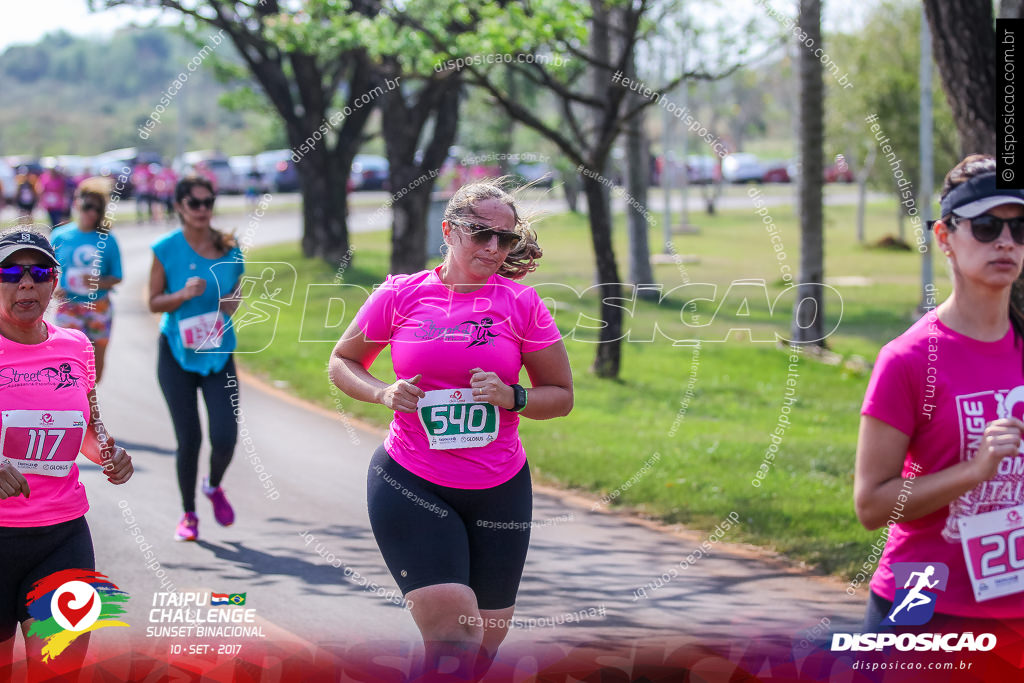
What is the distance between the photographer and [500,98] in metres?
11.8

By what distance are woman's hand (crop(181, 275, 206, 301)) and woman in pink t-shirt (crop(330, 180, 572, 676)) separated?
2696 millimetres

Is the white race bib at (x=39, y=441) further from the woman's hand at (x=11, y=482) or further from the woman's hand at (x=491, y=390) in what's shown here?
the woman's hand at (x=491, y=390)

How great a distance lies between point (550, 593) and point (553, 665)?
185cm

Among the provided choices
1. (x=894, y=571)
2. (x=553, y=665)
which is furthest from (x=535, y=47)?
(x=894, y=571)

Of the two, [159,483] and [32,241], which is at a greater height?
[32,241]

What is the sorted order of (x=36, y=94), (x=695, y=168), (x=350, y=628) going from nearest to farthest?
1. (x=350, y=628)
2. (x=695, y=168)
3. (x=36, y=94)

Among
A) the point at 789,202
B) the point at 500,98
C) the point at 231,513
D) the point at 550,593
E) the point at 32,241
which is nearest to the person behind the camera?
the point at 32,241

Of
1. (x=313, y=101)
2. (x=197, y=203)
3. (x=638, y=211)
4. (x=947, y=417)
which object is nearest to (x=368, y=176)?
(x=313, y=101)

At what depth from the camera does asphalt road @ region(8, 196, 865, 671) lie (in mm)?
5516

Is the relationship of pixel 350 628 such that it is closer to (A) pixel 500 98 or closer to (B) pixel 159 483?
(B) pixel 159 483

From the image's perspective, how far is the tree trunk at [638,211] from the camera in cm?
1869

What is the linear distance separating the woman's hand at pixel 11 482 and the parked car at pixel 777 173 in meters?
54.3

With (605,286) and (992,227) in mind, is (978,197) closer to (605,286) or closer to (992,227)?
(992,227)

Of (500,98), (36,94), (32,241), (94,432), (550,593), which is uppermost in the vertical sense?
(36,94)
